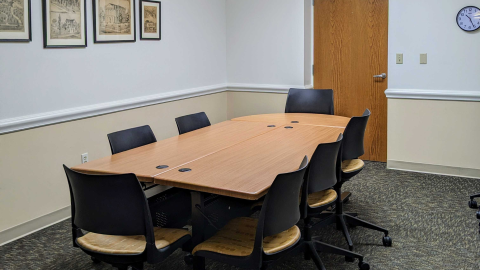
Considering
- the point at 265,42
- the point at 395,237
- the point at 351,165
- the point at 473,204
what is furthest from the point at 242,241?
the point at 265,42

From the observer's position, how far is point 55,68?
3.95 metres

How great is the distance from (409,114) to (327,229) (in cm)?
208

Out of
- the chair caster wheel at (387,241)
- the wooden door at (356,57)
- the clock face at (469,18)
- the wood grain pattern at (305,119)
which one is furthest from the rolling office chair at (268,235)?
the wooden door at (356,57)

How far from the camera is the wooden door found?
18.2 feet

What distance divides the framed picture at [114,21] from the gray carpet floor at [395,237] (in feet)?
5.58

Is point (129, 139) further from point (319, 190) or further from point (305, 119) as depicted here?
point (305, 119)

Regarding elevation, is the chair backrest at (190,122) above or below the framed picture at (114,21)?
below

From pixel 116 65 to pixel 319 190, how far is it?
253 centimetres

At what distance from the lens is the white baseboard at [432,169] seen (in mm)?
4970

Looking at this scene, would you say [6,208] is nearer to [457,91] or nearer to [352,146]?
[352,146]

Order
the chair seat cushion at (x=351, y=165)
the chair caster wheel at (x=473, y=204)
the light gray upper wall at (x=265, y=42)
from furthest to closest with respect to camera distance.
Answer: the light gray upper wall at (x=265, y=42) → the chair caster wheel at (x=473, y=204) → the chair seat cushion at (x=351, y=165)

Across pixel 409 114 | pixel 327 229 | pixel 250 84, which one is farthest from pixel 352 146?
pixel 250 84

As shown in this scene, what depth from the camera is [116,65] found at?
4.57 m

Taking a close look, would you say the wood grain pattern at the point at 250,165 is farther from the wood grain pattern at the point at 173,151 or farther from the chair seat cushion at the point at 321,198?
the chair seat cushion at the point at 321,198
